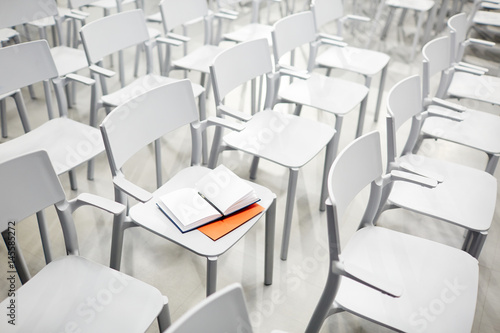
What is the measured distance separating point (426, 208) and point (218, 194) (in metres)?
0.89

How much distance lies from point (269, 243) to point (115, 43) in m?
1.53

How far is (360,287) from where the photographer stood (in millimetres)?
1501

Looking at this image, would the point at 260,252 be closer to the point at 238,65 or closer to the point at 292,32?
the point at 238,65

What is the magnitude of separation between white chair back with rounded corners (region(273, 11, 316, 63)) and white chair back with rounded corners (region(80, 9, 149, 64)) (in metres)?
0.82

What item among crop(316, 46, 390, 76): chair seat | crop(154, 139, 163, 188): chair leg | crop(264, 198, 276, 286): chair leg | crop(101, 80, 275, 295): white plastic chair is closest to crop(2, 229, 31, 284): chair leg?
crop(101, 80, 275, 295): white plastic chair

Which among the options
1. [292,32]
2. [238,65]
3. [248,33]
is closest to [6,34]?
[248,33]

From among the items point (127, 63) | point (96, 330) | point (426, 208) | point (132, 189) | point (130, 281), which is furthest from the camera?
point (127, 63)

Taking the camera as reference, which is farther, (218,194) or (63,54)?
(63,54)

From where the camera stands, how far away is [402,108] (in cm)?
208

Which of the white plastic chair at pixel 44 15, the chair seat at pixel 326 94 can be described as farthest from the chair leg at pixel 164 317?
the white plastic chair at pixel 44 15

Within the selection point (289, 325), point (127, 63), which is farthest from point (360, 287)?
point (127, 63)

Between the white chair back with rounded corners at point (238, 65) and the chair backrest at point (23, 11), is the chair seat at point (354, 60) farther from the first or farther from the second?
the chair backrest at point (23, 11)

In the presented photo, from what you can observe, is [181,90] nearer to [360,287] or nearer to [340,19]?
[360,287]

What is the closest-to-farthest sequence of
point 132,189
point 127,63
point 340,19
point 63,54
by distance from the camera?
point 132,189
point 63,54
point 340,19
point 127,63
